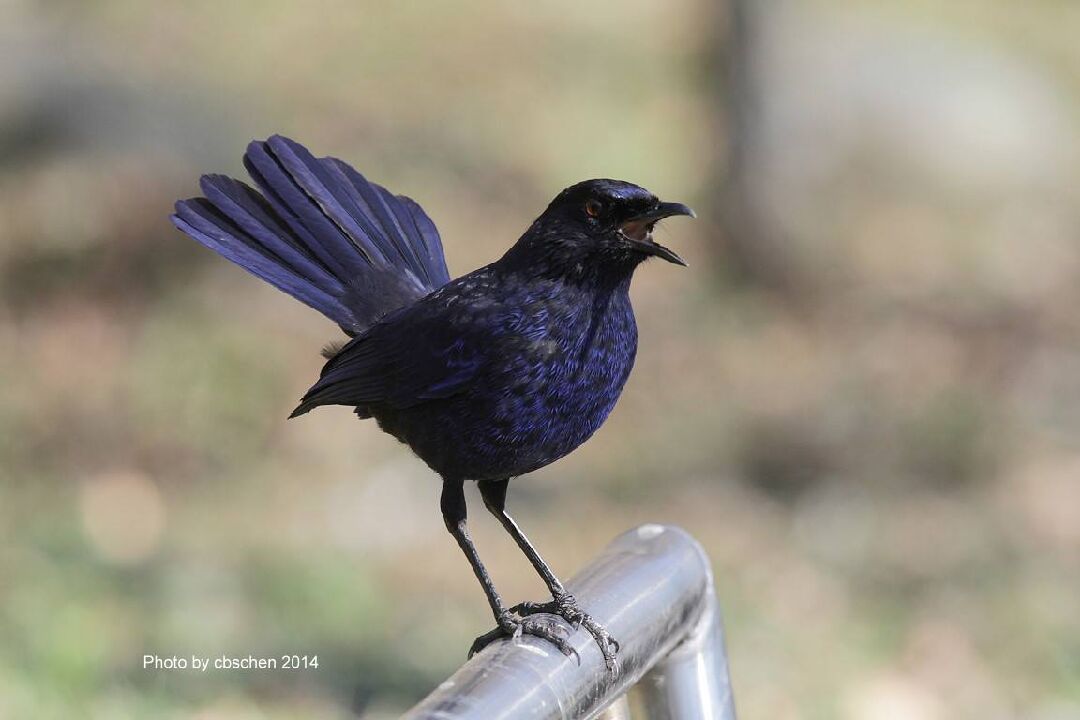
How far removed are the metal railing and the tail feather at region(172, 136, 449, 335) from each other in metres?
1.15

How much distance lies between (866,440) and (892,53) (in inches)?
178

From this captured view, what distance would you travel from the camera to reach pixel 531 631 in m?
2.56

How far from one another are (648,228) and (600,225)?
102mm

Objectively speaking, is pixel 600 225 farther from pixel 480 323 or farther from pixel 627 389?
pixel 627 389

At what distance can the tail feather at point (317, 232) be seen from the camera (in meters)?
3.33

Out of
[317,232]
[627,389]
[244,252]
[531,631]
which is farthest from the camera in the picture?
[627,389]

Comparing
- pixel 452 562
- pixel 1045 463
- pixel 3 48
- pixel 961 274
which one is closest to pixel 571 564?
pixel 452 562

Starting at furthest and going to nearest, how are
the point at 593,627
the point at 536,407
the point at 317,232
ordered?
the point at 317,232, the point at 536,407, the point at 593,627

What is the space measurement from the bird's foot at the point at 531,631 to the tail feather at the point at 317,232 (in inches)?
33.7

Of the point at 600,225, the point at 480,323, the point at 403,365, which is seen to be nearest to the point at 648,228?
the point at 600,225

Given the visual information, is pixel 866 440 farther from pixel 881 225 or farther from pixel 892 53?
pixel 892 53

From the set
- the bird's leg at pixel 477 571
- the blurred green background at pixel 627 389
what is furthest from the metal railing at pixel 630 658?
the blurred green background at pixel 627 389

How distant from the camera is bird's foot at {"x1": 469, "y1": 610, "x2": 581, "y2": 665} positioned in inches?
92.0

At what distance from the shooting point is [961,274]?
369 inches
